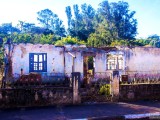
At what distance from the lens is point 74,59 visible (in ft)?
70.0

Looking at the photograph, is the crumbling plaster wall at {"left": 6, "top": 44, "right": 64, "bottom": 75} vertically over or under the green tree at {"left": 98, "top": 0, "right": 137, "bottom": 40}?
Answer: under

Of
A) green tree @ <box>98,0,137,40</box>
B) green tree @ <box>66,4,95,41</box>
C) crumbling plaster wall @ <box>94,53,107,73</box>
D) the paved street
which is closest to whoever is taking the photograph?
the paved street

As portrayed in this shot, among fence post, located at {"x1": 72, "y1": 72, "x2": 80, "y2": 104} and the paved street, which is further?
fence post, located at {"x1": 72, "y1": 72, "x2": 80, "y2": 104}

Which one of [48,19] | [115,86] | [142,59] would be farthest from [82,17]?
[115,86]

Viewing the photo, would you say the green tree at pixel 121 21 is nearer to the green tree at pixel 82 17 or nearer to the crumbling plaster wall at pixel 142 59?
Result: the green tree at pixel 82 17

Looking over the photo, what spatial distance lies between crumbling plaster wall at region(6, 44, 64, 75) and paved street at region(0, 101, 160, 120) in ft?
23.4

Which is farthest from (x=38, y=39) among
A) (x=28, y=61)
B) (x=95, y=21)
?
(x=95, y=21)

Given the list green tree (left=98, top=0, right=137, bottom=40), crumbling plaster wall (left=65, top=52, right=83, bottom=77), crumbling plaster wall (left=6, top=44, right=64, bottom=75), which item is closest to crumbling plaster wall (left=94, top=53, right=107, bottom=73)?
crumbling plaster wall (left=65, top=52, right=83, bottom=77)

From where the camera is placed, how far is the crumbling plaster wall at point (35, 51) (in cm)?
1984

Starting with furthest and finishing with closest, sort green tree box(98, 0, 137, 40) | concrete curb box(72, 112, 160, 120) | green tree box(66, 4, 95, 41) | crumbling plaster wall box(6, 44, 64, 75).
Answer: green tree box(66, 4, 95, 41) → green tree box(98, 0, 137, 40) → crumbling plaster wall box(6, 44, 64, 75) → concrete curb box(72, 112, 160, 120)

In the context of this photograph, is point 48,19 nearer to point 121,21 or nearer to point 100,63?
point 121,21

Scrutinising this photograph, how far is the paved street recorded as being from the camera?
38.3 ft

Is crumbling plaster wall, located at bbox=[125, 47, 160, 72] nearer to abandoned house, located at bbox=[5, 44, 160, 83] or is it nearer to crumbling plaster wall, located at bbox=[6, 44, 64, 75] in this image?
abandoned house, located at bbox=[5, 44, 160, 83]

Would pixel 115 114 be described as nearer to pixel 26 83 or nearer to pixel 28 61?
pixel 26 83
